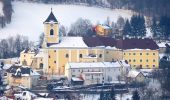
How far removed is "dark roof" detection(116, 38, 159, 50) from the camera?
7581cm

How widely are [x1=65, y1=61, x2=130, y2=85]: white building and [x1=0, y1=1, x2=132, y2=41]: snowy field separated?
63.1 feet

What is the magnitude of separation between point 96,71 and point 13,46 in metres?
12.8

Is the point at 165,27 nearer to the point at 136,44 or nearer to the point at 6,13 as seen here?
the point at 136,44

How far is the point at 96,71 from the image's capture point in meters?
71.9

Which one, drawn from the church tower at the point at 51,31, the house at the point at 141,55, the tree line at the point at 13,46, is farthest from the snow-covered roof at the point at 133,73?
the tree line at the point at 13,46

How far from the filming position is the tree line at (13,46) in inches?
3177

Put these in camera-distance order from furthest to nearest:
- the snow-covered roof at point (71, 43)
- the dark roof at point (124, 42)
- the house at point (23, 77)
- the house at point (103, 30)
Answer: the house at point (103, 30) < the dark roof at point (124, 42) < the snow-covered roof at point (71, 43) < the house at point (23, 77)

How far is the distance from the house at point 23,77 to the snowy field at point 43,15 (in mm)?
20586

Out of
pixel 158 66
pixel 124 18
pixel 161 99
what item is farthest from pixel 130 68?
pixel 124 18

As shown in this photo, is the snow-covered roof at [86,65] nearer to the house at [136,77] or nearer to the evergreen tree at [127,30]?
the house at [136,77]

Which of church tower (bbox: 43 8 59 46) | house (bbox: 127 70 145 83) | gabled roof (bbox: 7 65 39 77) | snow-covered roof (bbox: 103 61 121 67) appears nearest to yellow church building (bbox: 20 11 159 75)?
church tower (bbox: 43 8 59 46)

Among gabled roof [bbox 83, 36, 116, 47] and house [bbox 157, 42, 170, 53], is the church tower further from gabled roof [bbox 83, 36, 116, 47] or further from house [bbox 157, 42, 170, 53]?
house [bbox 157, 42, 170, 53]

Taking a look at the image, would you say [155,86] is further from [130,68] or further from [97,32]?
[97,32]

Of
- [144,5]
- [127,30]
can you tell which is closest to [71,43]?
[127,30]
